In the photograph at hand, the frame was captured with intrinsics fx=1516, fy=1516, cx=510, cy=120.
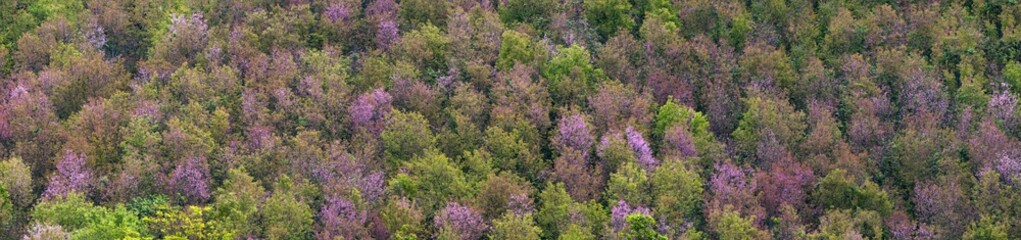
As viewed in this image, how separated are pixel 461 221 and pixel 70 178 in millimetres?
22489

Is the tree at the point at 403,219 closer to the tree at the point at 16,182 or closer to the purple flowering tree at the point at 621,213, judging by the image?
the purple flowering tree at the point at 621,213

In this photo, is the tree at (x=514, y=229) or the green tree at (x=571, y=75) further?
the green tree at (x=571, y=75)

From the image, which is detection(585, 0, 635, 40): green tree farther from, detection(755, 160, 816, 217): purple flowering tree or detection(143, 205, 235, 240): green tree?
detection(143, 205, 235, 240): green tree

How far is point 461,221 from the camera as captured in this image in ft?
276

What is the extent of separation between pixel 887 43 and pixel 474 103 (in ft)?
105

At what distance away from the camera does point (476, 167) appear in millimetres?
91438

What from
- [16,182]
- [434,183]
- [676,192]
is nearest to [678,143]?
[676,192]

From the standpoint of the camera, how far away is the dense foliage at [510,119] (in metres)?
86.2

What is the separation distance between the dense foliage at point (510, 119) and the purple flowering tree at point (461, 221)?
14cm

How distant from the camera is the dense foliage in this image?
86.2 m

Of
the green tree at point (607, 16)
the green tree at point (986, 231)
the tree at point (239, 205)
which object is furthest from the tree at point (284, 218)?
the green tree at point (986, 231)

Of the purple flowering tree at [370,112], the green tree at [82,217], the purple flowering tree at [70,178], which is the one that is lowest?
the purple flowering tree at [370,112]

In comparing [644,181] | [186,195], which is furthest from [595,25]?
[186,195]

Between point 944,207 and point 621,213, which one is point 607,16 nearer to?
point 621,213
